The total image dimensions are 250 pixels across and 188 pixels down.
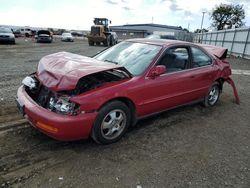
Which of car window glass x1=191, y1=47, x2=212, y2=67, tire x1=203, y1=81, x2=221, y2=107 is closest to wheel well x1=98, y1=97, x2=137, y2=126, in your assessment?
car window glass x1=191, y1=47, x2=212, y2=67

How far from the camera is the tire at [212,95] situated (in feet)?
18.2

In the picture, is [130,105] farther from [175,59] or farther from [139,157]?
[175,59]

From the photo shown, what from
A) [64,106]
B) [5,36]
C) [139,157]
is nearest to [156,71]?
[139,157]

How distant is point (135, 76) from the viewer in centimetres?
383

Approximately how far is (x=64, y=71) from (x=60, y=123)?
2.55ft

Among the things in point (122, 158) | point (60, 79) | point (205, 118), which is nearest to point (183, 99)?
point (205, 118)

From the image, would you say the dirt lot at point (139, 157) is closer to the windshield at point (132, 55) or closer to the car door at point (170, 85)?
the car door at point (170, 85)

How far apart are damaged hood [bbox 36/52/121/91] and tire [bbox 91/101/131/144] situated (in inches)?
22.0

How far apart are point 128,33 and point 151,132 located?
72.3 meters

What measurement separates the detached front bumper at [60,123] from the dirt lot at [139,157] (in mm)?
344

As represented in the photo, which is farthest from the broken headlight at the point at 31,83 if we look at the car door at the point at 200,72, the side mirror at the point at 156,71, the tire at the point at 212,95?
the tire at the point at 212,95

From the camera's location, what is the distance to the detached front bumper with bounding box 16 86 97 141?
3.05 metres

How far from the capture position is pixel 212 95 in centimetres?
570

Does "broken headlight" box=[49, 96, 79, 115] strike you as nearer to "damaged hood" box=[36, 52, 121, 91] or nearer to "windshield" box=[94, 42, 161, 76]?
"damaged hood" box=[36, 52, 121, 91]
